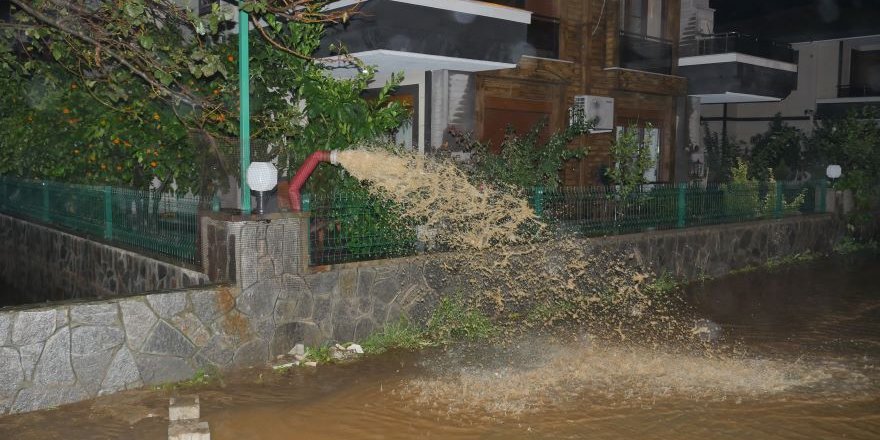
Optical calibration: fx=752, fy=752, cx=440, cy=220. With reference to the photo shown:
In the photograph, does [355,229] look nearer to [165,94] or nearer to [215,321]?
[215,321]

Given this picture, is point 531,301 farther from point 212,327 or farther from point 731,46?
point 731,46

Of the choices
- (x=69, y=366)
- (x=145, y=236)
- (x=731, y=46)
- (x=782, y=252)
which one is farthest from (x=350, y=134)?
(x=731, y=46)

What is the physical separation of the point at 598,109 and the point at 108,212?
9575mm

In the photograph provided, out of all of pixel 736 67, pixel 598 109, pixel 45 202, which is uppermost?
pixel 736 67

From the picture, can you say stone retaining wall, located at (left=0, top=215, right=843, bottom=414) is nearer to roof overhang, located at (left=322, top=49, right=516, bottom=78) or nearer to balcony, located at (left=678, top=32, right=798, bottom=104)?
roof overhang, located at (left=322, top=49, right=516, bottom=78)

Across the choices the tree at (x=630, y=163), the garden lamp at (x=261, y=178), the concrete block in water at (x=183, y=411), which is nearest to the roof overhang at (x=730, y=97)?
the tree at (x=630, y=163)

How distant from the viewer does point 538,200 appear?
10.0 m

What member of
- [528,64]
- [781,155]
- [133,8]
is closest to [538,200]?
[528,64]

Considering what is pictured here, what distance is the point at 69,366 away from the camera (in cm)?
631

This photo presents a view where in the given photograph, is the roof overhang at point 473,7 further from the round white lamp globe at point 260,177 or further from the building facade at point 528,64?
the round white lamp globe at point 260,177

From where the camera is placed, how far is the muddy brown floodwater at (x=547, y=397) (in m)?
5.77

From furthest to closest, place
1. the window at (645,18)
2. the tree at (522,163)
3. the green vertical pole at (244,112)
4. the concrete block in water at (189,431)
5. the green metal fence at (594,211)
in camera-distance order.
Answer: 1. the window at (645,18)
2. the tree at (522,163)
3. the green metal fence at (594,211)
4. the green vertical pole at (244,112)
5. the concrete block in water at (189,431)

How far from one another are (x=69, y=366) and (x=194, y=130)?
4125 millimetres

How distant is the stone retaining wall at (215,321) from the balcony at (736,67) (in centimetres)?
1129
